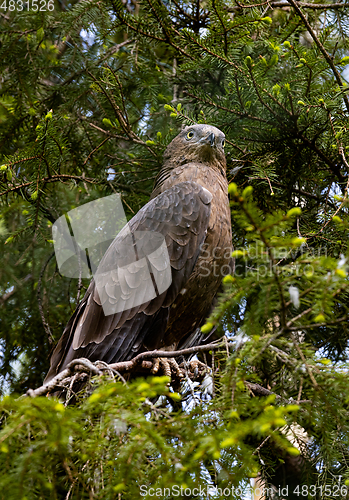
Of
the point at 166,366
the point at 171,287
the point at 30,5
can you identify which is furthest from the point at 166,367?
the point at 30,5

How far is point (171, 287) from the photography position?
3.04 m

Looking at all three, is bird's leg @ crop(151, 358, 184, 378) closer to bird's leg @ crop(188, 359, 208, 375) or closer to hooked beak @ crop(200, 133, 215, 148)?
bird's leg @ crop(188, 359, 208, 375)

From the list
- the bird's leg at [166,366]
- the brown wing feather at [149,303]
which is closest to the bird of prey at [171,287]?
the brown wing feather at [149,303]

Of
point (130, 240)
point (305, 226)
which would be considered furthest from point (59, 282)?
point (305, 226)

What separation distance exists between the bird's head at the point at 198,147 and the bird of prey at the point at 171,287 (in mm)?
49

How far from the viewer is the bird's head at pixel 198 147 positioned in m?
3.46

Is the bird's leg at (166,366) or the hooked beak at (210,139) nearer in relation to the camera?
the bird's leg at (166,366)

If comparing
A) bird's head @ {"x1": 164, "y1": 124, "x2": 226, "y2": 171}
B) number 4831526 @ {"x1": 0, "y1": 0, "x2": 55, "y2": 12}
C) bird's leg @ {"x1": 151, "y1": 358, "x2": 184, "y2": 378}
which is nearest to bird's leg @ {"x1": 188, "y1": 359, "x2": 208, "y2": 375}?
bird's leg @ {"x1": 151, "y1": 358, "x2": 184, "y2": 378}

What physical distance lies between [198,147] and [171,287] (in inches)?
49.8

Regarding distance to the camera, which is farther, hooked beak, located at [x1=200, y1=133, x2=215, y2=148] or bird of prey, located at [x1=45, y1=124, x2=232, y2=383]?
hooked beak, located at [x1=200, y1=133, x2=215, y2=148]

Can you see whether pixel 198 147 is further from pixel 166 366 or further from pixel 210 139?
pixel 166 366

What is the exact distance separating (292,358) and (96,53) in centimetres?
382

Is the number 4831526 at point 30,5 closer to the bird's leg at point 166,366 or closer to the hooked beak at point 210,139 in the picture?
the hooked beak at point 210,139

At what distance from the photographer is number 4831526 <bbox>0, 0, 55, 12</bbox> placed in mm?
3968
